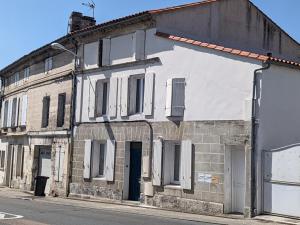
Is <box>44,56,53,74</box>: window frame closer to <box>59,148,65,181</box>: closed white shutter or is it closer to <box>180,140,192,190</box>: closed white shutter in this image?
<box>59,148,65,181</box>: closed white shutter

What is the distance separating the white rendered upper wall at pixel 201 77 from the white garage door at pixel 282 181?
1492mm

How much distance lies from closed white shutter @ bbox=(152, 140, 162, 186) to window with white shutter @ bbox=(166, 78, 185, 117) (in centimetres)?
123

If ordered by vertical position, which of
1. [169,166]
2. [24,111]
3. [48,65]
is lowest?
[169,166]

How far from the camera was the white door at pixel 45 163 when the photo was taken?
25419 millimetres

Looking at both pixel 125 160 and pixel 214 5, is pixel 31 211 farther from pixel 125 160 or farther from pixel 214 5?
pixel 214 5

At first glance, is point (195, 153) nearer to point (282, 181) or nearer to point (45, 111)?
point (282, 181)

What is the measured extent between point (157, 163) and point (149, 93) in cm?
263

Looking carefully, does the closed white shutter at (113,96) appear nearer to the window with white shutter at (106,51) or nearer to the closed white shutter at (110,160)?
the window with white shutter at (106,51)

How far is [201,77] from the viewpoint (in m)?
16.7

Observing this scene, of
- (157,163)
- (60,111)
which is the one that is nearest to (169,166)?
(157,163)

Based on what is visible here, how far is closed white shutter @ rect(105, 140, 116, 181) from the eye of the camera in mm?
20031

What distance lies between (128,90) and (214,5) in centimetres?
491

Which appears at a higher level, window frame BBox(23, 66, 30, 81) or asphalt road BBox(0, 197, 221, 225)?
window frame BBox(23, 66, 30, 81)

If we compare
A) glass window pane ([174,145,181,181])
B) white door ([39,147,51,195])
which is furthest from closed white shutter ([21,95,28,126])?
glass window pane ([174,145,181,181])
